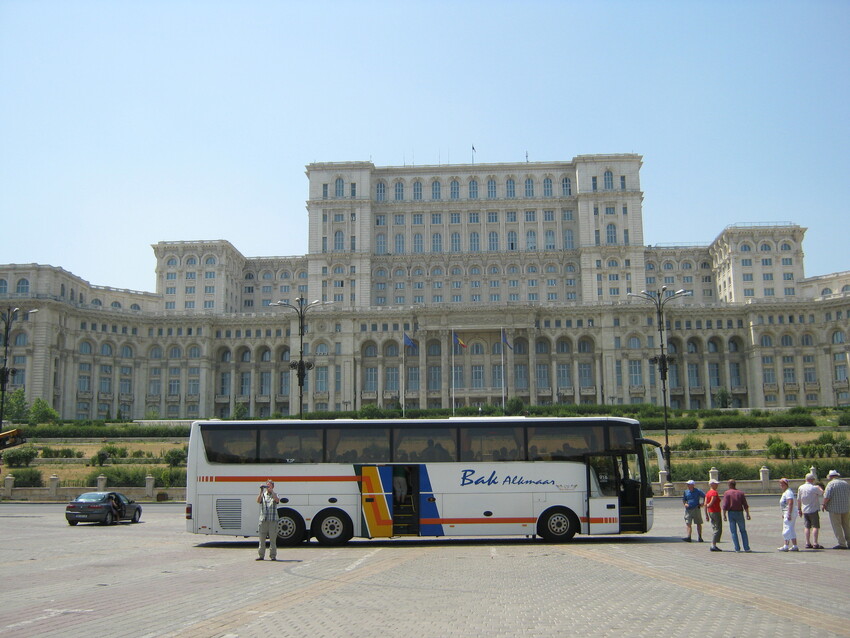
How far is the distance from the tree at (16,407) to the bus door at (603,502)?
Result: 267 feet

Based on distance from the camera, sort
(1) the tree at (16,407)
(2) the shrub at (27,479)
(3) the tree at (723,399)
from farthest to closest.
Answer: (3) the tree at (723,399) → (1) the tree at (16,407) → (2) the shrub at (27,479)

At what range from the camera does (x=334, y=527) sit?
2478 centimetres

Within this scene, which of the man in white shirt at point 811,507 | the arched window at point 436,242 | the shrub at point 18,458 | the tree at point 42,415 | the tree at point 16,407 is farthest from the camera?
the arched window at point 436,242

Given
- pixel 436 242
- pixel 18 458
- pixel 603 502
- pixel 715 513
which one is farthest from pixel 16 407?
pixel 715 513

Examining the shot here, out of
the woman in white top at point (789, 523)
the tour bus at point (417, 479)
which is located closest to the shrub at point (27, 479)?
the tour bus at point (417, 479)

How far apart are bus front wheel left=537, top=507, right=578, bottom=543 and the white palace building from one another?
80.0 metres

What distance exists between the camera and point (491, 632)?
11266 mm

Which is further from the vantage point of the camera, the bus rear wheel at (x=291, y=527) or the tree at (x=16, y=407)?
the tree at (x=16, y=407)

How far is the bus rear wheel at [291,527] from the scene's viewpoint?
970 inches

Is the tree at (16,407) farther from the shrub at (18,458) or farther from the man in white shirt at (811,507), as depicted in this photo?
the man in white shirt at (811,507)

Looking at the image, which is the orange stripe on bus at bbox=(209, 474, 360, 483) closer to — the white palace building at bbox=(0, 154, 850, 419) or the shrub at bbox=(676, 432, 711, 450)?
the shrub at bbox=(676, 432, 711, 450)

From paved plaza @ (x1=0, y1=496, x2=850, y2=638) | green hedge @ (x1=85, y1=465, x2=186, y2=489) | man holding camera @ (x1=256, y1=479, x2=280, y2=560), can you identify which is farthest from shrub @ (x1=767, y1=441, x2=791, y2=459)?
man holding camera @ (x1=256, y1=479, x2=280, y2=560)

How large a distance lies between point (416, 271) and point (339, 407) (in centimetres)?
2511

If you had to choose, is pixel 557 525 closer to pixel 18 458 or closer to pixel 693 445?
pixel 693 445
